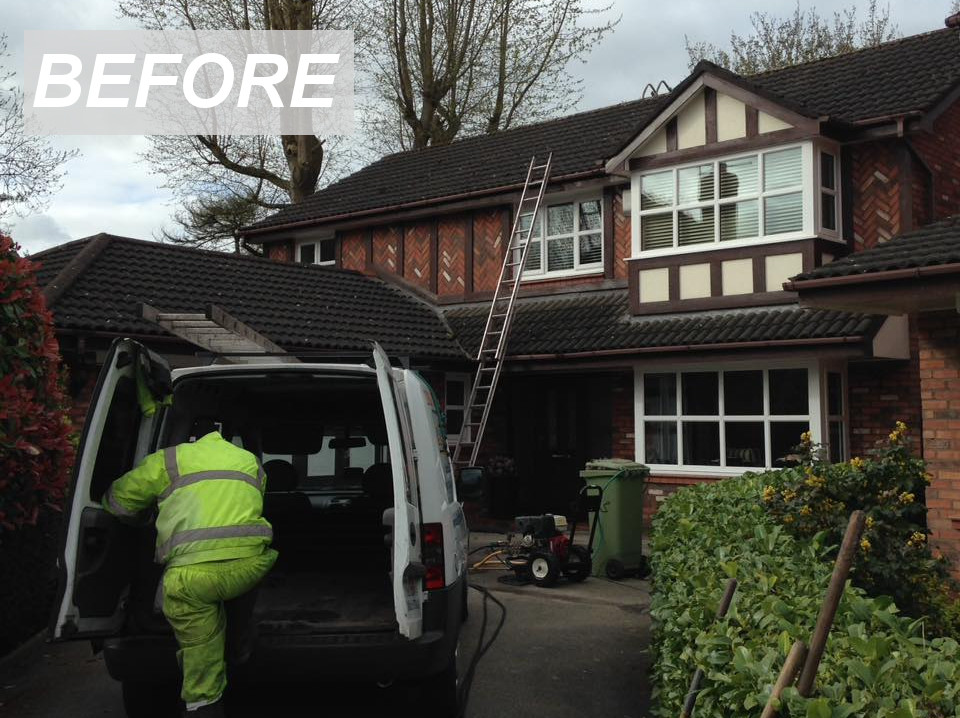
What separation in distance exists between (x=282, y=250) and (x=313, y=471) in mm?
14099

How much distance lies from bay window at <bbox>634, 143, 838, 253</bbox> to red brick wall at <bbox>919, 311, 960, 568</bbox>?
15.1 ft

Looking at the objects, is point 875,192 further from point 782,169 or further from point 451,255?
point 451,255

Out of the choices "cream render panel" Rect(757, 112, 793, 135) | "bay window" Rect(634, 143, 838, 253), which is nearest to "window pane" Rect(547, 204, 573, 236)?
"bay window" Rect(634, 143, 838, 253)

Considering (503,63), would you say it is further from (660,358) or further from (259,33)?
(660,358)

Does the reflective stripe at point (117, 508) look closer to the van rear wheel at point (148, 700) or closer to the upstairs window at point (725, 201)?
the van rear wheel at point (148, 700)

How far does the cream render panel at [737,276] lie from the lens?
44.3 feet

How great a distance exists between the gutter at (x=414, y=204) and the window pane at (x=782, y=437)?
191 inches

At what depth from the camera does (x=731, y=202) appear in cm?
1370

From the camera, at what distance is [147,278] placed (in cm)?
1425

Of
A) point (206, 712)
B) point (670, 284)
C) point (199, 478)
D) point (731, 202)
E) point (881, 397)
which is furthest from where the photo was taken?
point (670, 284)

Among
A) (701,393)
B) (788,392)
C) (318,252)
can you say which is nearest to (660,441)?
(701,393)

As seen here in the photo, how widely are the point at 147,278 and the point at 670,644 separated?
11.6 meters

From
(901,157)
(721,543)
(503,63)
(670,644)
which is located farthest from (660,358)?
(503,63)

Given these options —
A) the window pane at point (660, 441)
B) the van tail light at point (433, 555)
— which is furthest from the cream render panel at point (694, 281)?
the van tail light at point (433, 555)
